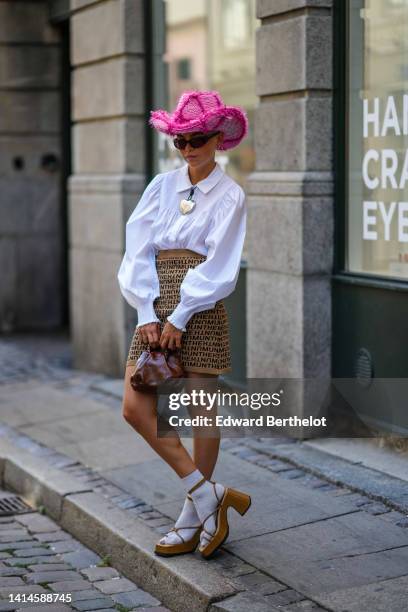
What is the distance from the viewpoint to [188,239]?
512cm

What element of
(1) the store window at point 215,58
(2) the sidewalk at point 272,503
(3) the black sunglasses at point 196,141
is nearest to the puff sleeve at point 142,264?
(3) the black sunglasses at point 196,141

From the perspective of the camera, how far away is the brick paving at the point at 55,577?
512 centimetres

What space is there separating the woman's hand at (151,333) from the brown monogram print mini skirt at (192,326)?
4 cm

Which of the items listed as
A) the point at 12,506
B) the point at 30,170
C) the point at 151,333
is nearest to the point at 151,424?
the point at 151,333

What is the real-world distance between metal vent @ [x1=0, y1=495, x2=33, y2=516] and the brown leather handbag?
1.95 m

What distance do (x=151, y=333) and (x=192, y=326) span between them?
0.19 m

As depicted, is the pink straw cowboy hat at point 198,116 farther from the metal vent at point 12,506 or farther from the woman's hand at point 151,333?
the metal vent at point 12,506

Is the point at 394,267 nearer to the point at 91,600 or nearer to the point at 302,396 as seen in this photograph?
the point at 302,396

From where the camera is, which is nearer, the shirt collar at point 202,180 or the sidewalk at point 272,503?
the sidewalk at point 272,503

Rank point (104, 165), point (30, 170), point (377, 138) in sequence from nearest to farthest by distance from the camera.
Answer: point (377, 138) < point (104, 165) < point (30, 170)

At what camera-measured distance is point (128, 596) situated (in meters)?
5.29

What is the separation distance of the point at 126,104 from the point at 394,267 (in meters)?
3.52

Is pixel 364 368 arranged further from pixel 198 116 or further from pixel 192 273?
pixel 198 116

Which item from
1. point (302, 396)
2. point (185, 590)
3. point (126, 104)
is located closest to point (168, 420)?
point (185, 590)
